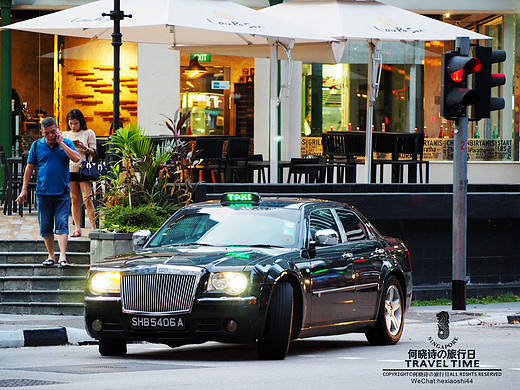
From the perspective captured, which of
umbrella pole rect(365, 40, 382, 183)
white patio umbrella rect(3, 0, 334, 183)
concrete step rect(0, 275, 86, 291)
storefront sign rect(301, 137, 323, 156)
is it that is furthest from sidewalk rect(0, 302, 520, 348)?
storefront sign rect(301, 137, 323, 156)

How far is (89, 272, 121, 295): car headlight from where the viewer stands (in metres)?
9.92

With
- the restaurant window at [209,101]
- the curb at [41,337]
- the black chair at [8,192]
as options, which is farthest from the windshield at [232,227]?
the restaurant window at [209,101]

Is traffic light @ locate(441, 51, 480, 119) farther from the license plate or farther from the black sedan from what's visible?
the license plate

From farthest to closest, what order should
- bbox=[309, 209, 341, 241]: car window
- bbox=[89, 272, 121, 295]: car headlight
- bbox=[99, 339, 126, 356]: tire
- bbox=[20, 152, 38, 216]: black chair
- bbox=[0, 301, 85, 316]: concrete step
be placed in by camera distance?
1. bbox=[20, 152, 38, 216]: black chair
2. bbox=[0, 301, 85, 316]: concrete step
3. bbox=[309, 209, 341, 241]: car window
4. bbox=[99, 339, 126, 356]: tire
5. bbox=[89, 272, 121, 295]: car headlight

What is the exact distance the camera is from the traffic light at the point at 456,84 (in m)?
13.9

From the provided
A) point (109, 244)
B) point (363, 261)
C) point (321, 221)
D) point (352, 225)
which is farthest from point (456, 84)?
point (109, 244)

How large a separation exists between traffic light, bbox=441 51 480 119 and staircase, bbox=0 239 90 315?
5006mm

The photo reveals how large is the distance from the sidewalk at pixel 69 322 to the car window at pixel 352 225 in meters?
2.63

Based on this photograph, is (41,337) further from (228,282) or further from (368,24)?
(368,24)

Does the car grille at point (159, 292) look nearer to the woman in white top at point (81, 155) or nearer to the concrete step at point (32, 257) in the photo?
the concrete step at point (32, 257)

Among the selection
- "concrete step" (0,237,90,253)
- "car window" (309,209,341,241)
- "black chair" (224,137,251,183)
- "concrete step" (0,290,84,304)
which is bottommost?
"concrete step" (0,290,84,304)

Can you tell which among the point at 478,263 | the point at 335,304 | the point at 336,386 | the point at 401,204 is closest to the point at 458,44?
the point at 401,204

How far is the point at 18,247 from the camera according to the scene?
15.2 m

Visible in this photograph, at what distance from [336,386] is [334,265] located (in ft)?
9.10
